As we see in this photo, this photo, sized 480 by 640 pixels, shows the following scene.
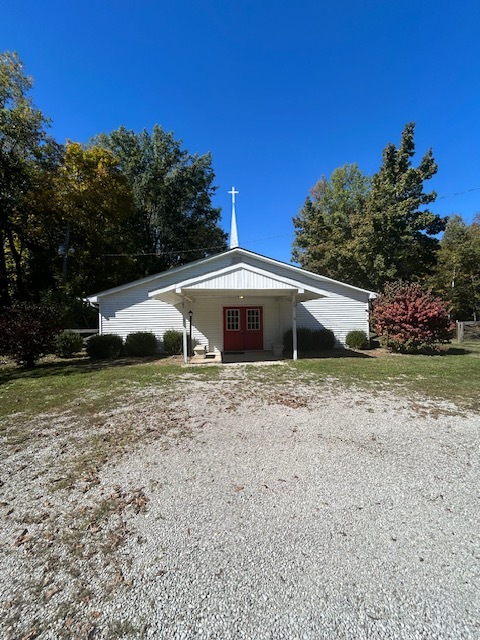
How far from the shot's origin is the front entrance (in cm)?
1488

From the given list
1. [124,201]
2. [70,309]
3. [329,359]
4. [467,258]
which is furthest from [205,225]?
[467,258]

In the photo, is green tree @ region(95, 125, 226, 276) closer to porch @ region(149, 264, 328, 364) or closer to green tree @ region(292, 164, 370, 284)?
green tree @ region(292, 164, 370, 284)

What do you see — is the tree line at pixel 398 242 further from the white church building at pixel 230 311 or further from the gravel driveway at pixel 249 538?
the gravel driveway at pixel 249 538

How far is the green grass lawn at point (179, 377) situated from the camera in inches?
257

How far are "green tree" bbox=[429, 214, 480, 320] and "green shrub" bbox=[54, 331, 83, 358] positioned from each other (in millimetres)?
27712

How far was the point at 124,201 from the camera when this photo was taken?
859 inches

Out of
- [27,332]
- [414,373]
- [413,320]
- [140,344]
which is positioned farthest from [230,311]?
[414,373]

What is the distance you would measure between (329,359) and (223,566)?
1057 cm

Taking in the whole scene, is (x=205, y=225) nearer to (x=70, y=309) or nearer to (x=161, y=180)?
(x=161, y=180)

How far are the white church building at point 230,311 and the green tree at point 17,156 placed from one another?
28.1 ft

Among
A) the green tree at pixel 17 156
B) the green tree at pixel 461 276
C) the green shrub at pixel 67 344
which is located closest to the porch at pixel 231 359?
the green shrub at pixel 67 344

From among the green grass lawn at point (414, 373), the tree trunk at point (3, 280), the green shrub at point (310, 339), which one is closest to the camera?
the green grass lawn at point (414, 373)

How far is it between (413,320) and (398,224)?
12.9 metres

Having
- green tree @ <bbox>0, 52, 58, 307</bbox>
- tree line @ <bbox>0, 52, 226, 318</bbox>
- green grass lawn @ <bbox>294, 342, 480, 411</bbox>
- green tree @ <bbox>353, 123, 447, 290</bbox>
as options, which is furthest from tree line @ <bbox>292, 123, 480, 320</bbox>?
green tree @ <bbox>0, 52, 58, 307</bbox>
